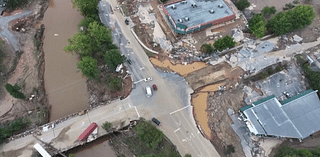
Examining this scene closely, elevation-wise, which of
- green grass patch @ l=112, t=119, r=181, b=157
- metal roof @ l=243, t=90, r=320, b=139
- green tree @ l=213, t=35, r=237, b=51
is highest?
green tree @ l=213, t=35, r=237, b=51

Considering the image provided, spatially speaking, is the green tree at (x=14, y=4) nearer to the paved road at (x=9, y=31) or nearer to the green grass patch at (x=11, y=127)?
the paved road at (x=9, y=31)

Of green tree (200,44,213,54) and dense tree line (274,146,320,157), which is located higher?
green tree (200,44,213,54)

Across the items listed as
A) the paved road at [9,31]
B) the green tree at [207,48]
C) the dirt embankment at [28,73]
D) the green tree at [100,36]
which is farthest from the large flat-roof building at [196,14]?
the paved road at [9,31]

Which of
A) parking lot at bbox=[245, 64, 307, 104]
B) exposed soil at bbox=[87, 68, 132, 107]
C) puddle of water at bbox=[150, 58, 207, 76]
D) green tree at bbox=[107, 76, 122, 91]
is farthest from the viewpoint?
puddle of water at bbox=[150, 58, 207, 76]

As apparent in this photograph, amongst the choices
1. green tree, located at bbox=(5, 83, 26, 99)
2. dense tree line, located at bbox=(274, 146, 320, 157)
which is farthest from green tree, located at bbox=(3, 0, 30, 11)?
dense tree line, located at bbox=(274, 146, 320, 157)

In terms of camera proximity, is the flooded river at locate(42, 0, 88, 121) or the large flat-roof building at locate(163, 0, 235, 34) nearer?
the flooded river at locate(42, 0, 88, 121)

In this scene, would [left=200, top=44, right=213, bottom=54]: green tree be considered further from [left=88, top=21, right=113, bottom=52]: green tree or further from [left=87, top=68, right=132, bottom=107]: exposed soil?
[left=88, top=21, right=113, bottom=52]: green tree
